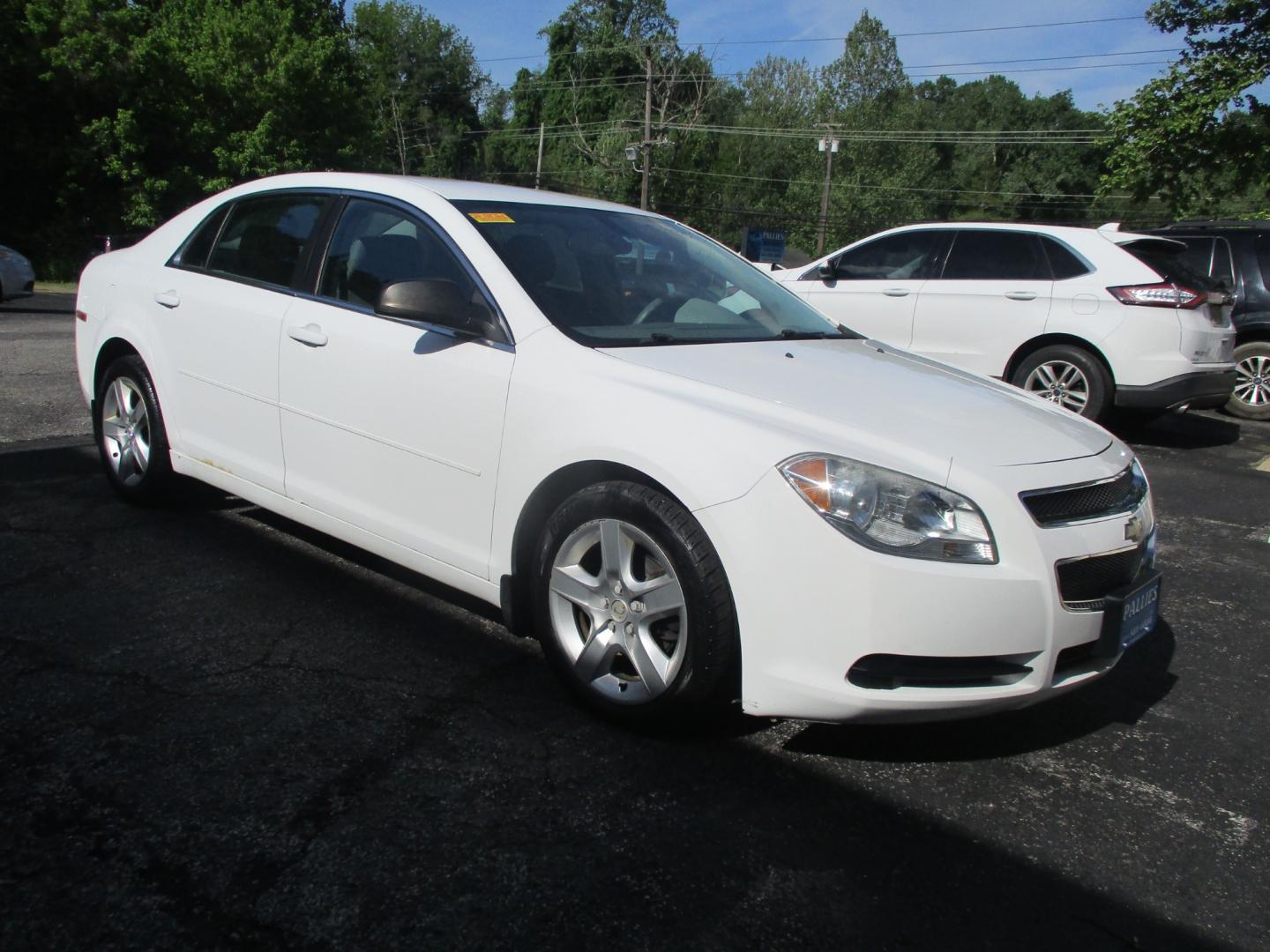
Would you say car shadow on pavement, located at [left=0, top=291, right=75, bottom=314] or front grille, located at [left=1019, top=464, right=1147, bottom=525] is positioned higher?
front grille, located at [left=1019, top=464, right=1147, bottom=525]

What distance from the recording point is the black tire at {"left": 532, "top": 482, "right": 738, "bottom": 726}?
8.99 ft

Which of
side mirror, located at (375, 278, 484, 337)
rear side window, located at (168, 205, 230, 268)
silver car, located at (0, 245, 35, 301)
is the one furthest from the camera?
silver car, located at (0, 245, 35, 301)

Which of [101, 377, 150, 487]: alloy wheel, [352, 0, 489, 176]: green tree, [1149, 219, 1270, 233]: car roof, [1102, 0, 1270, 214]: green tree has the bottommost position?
[101, 377, 150, 487]: alloy wheel

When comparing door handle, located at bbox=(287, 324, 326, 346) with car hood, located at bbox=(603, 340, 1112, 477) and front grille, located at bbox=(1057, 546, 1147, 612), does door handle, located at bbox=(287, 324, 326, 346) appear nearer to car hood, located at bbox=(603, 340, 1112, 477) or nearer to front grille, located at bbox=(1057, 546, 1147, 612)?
car hood, located at bbox=(603, 340, 1112, 477)

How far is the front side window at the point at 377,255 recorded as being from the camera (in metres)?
3.65

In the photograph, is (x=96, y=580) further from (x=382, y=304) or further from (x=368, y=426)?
(x=382, y=304)

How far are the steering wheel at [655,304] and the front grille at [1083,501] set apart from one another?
142 centimetres

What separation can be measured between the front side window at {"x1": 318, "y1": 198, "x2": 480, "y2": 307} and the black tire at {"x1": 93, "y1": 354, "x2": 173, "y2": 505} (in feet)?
4.16

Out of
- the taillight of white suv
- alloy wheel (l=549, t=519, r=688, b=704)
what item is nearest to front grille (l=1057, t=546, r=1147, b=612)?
alloy wheel (l=549, t=519, r=688, b=704)

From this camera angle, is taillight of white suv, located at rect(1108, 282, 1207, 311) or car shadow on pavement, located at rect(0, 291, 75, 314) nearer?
taillight of white suv, located at rect(1108, 282, 1207, 311)

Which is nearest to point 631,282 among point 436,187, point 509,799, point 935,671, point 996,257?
point 436,187

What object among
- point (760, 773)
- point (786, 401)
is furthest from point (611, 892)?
point (786, 401)

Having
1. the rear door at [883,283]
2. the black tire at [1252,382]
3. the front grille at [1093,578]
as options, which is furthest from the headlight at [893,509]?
the black tire at [1252,382]

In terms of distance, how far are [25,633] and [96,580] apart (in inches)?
22.1
